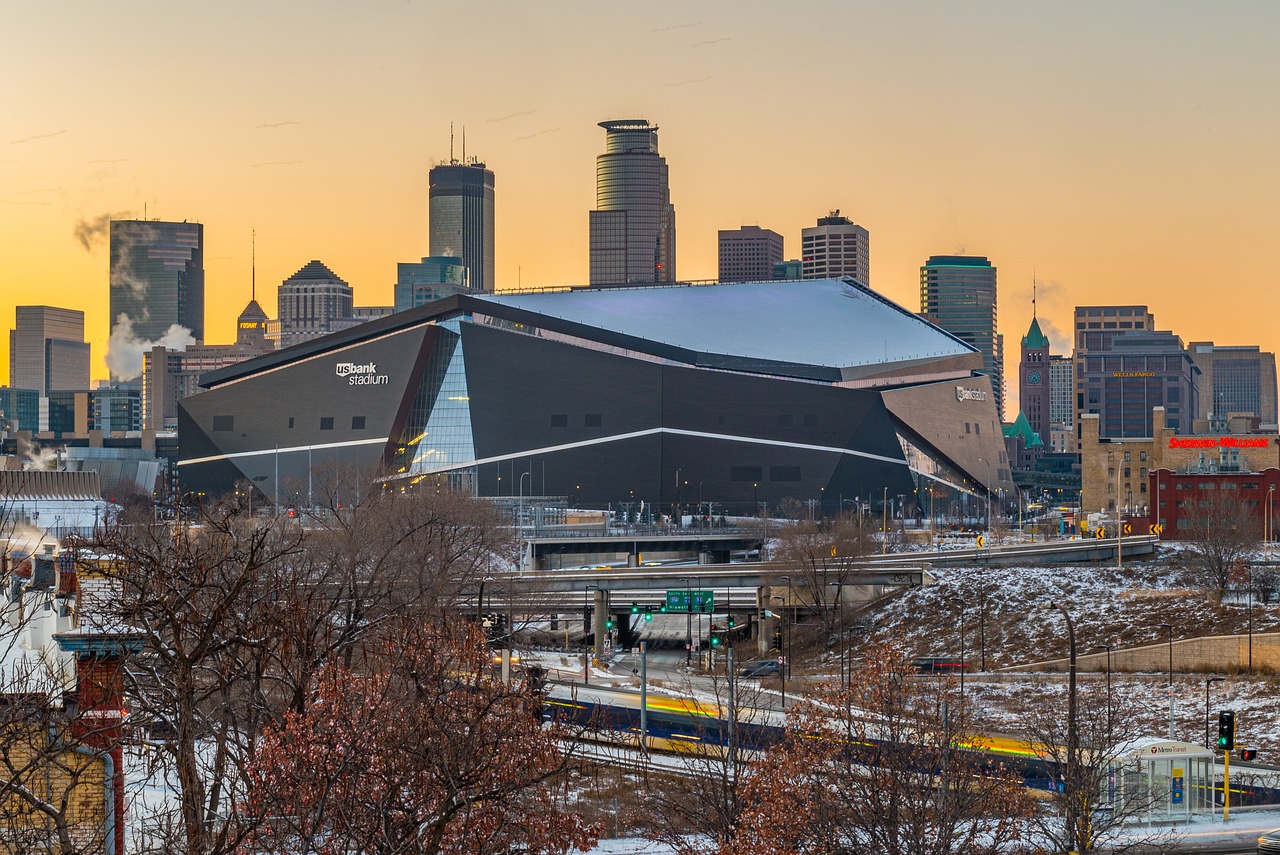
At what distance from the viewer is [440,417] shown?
164250mm

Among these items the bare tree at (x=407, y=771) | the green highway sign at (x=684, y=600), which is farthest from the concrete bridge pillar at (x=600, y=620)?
the bare tree at (x=407, y=771)

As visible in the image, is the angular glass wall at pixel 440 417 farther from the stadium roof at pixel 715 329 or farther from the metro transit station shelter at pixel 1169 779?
the metro transit station shelter at pixel 1169 779

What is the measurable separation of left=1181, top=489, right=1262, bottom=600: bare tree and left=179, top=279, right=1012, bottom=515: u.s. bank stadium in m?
54.0

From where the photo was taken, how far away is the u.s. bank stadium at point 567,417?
530 ft

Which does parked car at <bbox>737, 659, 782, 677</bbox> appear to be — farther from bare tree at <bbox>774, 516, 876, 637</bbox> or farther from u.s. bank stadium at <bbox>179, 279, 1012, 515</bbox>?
u.s. bank stadium at <bbox>179, 279, 1012, 515</bbox>

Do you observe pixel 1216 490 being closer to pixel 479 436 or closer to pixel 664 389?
pixel 664 389

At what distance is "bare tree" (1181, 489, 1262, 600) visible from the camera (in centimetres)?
8156

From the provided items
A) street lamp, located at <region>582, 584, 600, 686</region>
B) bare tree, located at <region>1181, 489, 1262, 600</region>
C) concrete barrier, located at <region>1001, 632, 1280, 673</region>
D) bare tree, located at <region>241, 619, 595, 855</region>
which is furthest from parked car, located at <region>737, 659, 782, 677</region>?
bare tree, located at <region>241, 619, 595, 855</region>

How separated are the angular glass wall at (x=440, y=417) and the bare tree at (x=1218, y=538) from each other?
7638cm

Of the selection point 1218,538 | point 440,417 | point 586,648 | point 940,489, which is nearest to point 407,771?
point 586,648

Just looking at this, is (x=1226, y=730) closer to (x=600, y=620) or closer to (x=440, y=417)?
(x=600, y=620)

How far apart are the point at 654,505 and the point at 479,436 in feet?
62.9

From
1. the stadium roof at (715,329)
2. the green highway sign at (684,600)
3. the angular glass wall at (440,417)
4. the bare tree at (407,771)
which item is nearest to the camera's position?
the bare tree at (407,771)

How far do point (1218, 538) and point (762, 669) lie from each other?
28350mm
